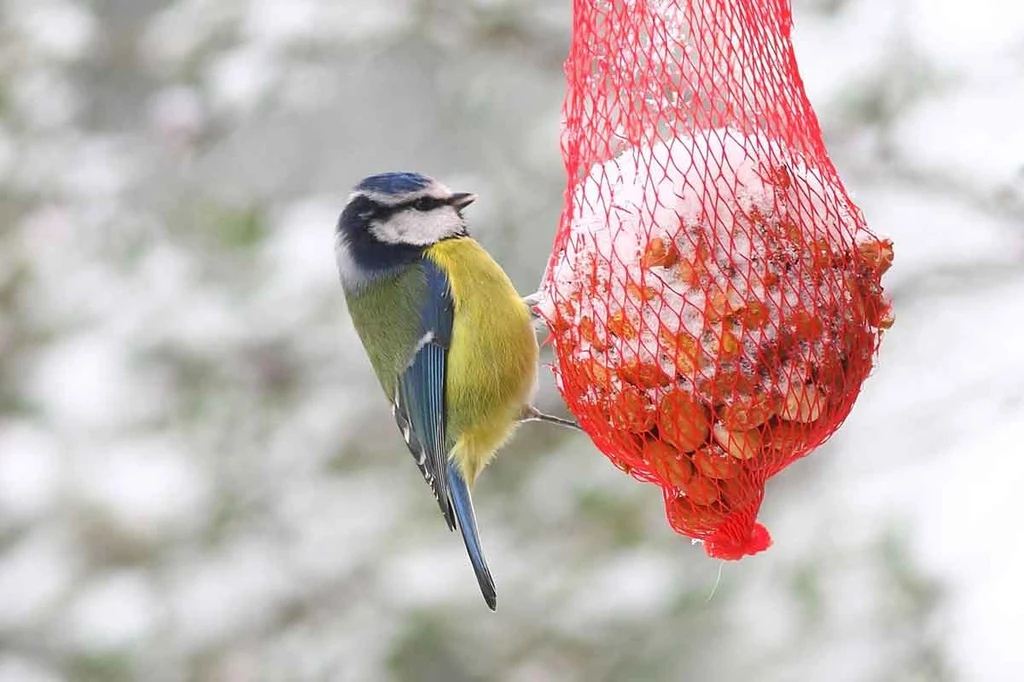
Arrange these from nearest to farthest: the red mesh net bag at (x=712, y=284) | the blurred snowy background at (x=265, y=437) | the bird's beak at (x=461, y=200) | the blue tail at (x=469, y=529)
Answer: the red mesh net bag at (x=712, y=284), the blue tail at (x=469, y=529), the bird's beak at (x=461, y=200), the blurred snowy background at (x=265, y=437)

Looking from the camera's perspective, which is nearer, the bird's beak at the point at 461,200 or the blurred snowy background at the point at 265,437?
the bird's beak at the point at 461,200

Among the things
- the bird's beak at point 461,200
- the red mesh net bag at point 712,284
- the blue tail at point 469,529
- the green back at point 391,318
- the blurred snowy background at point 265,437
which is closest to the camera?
the red mesh net bag at point 712,284

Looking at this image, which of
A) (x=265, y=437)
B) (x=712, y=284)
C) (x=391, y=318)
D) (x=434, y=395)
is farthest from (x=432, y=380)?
(x=265, y=437)

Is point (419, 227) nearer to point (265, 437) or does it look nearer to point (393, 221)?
point (393, 221)

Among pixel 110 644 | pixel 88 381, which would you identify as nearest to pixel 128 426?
pixel 88 381

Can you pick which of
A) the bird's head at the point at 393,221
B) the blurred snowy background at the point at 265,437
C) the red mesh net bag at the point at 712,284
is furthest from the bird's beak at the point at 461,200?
the blurred snowy background at the point at 265,437

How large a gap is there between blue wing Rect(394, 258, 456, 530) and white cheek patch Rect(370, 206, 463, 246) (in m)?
0.05

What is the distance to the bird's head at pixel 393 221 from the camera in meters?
2.21

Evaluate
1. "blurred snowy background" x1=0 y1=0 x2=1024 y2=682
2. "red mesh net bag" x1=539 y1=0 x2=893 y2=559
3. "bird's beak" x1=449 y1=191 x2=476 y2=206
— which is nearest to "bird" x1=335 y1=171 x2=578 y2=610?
"bird's beak" x1=449 y1=191 x2=476 y2=206

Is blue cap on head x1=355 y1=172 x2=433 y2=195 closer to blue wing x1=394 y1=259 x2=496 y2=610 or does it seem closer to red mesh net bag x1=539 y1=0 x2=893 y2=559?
blue wing x1=394 y1=259 x2=496 y2=610

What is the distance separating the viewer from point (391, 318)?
2336mm

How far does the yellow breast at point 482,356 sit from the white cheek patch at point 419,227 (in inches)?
0.8

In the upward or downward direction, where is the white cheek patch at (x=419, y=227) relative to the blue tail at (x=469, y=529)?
upward

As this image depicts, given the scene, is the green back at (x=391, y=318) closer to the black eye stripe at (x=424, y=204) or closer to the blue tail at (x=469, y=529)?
the black eye stripe at (x=424, y=204)
